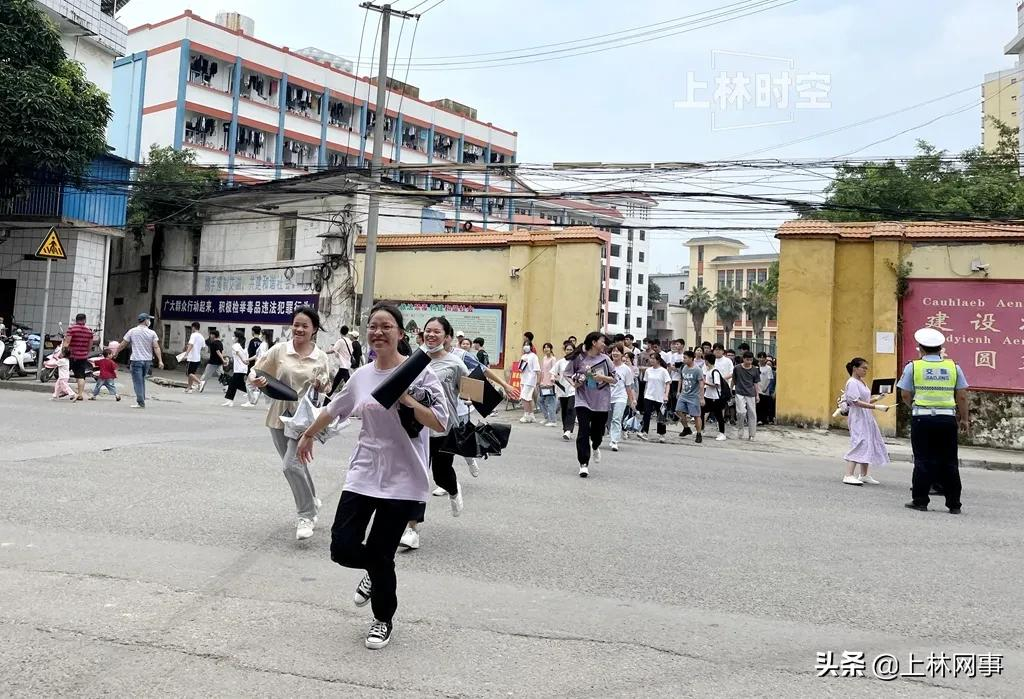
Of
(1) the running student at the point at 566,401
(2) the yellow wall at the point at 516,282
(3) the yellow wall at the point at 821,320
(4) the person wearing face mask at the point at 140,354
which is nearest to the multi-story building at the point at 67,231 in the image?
(2) the yellow wall at the point at 516,282

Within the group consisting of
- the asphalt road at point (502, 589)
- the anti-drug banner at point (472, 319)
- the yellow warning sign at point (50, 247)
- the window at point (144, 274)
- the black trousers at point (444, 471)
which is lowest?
the asphalt road at point (502, 589)

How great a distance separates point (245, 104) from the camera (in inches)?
1692

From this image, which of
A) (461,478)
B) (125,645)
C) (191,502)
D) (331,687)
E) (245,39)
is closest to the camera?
(331,687)

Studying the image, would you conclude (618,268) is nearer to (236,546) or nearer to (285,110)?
(285,110)

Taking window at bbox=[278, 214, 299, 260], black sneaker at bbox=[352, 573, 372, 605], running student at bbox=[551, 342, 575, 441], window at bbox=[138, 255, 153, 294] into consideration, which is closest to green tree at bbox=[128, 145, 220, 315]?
window at bbox=[138, 255, 153, 294]

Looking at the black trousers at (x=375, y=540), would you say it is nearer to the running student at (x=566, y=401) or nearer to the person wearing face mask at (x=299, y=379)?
the person wearing face mask at (x=299, y=379)

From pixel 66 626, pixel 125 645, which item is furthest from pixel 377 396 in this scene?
pixel 66 626

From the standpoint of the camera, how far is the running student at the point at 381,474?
3998 millimetres

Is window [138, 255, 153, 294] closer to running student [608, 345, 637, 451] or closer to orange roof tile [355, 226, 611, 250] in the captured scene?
orange roof tile [355, 226, 611, 250]

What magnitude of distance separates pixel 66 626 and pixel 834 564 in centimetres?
481

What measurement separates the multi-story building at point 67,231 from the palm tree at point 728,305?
70.5 m

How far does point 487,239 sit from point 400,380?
1866cm

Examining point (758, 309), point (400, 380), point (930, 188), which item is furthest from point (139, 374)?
point (758, 309)

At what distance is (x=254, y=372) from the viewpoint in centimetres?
607
